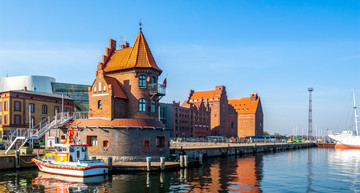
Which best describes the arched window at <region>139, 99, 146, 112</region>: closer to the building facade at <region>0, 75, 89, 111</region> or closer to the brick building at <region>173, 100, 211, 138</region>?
the brick building at <region>173, 100, 211, 138</region>

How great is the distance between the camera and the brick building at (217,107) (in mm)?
140125

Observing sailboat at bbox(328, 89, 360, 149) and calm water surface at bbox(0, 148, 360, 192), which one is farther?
sailboat at bbox(328, 89, 360, 149)

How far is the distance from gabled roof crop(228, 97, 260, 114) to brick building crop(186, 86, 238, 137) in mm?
11761

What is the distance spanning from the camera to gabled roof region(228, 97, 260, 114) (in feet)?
512

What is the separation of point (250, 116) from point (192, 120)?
3801 cm

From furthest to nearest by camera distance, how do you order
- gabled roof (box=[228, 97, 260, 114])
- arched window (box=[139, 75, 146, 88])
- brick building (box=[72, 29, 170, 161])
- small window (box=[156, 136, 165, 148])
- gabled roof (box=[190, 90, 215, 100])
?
gabled roof (box=[228, 97, 260, 114])
gabled roof (box=[190, 90, 215, 100])
arched window (box=[139, 75, 146, 88])
small window (box=[156, 136, 165, 148])
brick building (box=[72, 29, 170, 161])

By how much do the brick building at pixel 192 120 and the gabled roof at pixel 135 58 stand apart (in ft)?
233

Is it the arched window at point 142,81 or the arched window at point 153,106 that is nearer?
the arched window at point 142,81

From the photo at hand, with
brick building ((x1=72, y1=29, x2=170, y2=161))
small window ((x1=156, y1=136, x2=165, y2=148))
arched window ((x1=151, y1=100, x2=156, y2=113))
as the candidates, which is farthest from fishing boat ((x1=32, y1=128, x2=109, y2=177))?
arched window ((x1=151, y1=100, x2=156, y2=113))

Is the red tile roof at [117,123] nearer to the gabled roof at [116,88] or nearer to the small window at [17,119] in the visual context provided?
the gabled roof at [116,88]

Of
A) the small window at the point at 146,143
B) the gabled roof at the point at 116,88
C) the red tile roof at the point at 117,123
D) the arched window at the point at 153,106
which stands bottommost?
the small window at the point at 146,143

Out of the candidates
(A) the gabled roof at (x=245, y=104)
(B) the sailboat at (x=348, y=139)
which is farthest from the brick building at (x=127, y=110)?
(A) the gabled roof at (x=245, y=104)

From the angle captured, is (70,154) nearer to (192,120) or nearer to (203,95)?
(192,120)

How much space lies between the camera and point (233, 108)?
6289 inches
